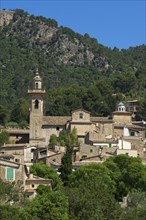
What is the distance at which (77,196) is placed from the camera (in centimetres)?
4394

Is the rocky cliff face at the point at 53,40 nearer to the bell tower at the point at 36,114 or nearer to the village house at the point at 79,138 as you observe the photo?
the village house at the point at 79,138

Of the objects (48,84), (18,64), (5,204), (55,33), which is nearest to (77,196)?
(5,204)

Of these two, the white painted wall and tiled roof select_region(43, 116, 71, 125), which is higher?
tiled roof select_region(43, 116, 71, 125)

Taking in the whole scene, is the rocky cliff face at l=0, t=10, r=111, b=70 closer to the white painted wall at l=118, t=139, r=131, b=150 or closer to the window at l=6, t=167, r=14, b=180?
the white painted wall at l=118, t=139, r=131, b=150

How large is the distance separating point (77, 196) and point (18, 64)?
95575mm

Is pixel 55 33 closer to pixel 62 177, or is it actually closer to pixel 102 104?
pixel 102 104

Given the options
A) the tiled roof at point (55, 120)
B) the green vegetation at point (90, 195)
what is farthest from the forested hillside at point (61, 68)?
the green vegetation at point (90, 195)

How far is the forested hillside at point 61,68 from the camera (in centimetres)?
9050

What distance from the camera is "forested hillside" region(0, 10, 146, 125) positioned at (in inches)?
3563

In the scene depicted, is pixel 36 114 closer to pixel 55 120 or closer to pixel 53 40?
pixel 55 120

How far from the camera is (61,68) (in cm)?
14450

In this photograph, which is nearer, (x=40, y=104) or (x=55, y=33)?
(x=40, y=104)

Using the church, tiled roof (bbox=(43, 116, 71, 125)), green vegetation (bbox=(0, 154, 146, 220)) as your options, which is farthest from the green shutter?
tiled roof (bbox=(43, 116, 71, 125))

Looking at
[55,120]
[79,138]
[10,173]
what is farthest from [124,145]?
[10,173]
